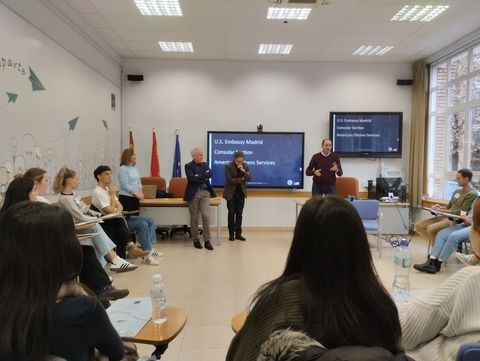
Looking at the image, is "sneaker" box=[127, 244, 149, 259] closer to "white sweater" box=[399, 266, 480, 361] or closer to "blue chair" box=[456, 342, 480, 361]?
"white sweater" box=[399, 266, 480, 361]

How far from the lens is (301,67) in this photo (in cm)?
793

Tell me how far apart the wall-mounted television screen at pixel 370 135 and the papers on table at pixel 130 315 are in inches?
252

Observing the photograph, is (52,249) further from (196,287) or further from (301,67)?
(301,67)

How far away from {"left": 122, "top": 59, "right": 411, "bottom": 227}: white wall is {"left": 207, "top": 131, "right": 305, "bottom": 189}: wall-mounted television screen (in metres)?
0.23

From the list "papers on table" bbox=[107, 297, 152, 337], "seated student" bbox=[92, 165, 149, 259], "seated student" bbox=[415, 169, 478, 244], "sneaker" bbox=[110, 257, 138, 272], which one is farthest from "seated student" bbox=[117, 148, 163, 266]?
"seated student" bbox=[415, 169, 478, 244]

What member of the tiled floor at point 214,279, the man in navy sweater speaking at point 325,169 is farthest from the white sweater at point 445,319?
the man in navy sweater speaking at point 325,169

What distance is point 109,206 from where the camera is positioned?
484cm

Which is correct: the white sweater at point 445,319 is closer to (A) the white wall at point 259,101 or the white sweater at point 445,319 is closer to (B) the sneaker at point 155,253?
(B) the sneaker at point 155,253

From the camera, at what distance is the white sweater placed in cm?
118

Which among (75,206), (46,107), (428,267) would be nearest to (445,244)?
(428,267)

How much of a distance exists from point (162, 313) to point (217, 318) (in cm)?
158

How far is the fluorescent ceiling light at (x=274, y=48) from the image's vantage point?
6926mm

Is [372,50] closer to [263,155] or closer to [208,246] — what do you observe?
[263,155]

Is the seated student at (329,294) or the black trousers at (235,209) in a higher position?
the seated student at (329,294)
